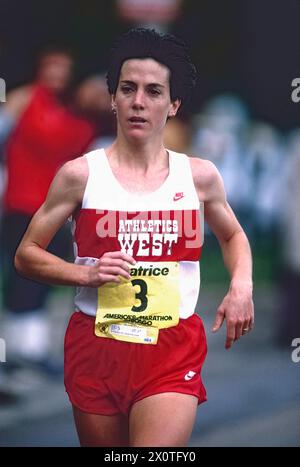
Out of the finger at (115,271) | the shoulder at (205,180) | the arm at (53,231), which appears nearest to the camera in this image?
the finger at (115,271)

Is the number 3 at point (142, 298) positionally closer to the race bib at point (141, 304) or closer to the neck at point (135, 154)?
the race bib at point (141, 304)

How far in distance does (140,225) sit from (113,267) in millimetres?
275

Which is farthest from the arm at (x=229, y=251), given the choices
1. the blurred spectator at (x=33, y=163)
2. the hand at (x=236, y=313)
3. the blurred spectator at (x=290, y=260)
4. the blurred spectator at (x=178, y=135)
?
the blurred spectator at (x=178, y=135)

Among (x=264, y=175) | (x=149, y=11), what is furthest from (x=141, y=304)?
(x=264, y=175)

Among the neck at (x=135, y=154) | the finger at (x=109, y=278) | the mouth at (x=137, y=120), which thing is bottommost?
the finger at (x=109, y=278)

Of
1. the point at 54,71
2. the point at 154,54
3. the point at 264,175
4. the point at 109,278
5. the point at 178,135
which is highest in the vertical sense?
the point at 54,71

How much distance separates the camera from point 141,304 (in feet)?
15.7

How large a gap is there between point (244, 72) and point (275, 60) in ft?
2.19

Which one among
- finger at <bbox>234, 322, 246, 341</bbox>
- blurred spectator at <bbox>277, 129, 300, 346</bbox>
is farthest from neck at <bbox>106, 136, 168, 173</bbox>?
blurred spectator at <bbox>277, 129, 300, 346</bbox>

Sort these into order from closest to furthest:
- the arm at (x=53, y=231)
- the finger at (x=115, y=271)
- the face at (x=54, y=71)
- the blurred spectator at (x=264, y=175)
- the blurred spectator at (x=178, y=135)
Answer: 1. the finger at (x=115, y=271)
2. the arm at (x=53, y=231)
3. the face at (x=54, y=71)
4. the blurred spectator at (x=178, y=135)
5. the blurred spectator at (x=264, y=175)

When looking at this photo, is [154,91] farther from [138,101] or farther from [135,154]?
[135,154]

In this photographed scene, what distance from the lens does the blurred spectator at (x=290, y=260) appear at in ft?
36.1

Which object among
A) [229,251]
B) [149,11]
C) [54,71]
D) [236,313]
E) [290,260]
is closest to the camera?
[236,313]

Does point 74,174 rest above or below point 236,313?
above
